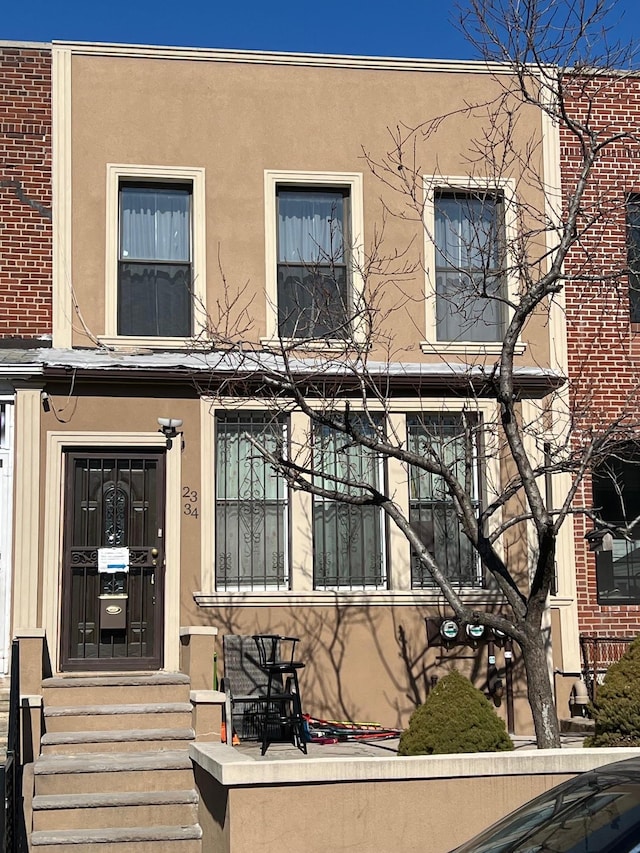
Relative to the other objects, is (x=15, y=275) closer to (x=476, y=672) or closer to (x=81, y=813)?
(x=81, y=813)

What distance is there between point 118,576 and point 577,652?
16.1ft

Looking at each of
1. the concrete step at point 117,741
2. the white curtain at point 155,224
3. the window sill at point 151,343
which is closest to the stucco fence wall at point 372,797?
the concrete step at point 117,741

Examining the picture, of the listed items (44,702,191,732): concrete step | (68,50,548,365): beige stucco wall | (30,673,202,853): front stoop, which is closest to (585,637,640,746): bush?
(30,673,202,853): front stoop

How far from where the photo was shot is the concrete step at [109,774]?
31.3 ft

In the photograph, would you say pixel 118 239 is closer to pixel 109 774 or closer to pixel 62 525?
pixel 62 525

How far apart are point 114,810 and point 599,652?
18.9 ft

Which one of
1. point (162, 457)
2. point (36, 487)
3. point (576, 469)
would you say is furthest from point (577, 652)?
point (36, 487)

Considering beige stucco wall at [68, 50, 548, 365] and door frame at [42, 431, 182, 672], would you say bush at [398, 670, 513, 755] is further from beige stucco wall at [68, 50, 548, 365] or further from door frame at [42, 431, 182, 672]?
beige stucco wall at [68, 50, 548, 365]

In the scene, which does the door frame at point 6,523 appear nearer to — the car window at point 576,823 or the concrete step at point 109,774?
the concrete step at point 109,774

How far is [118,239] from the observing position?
12.3m

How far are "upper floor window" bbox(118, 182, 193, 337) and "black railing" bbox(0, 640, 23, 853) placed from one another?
409 centimetres

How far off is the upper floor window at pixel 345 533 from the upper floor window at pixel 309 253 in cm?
122

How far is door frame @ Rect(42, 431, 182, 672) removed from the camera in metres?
11.3

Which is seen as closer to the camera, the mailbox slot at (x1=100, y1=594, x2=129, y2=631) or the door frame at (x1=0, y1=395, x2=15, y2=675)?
the door frame at (x1=0, y1=395, x2=15, y2=675)
